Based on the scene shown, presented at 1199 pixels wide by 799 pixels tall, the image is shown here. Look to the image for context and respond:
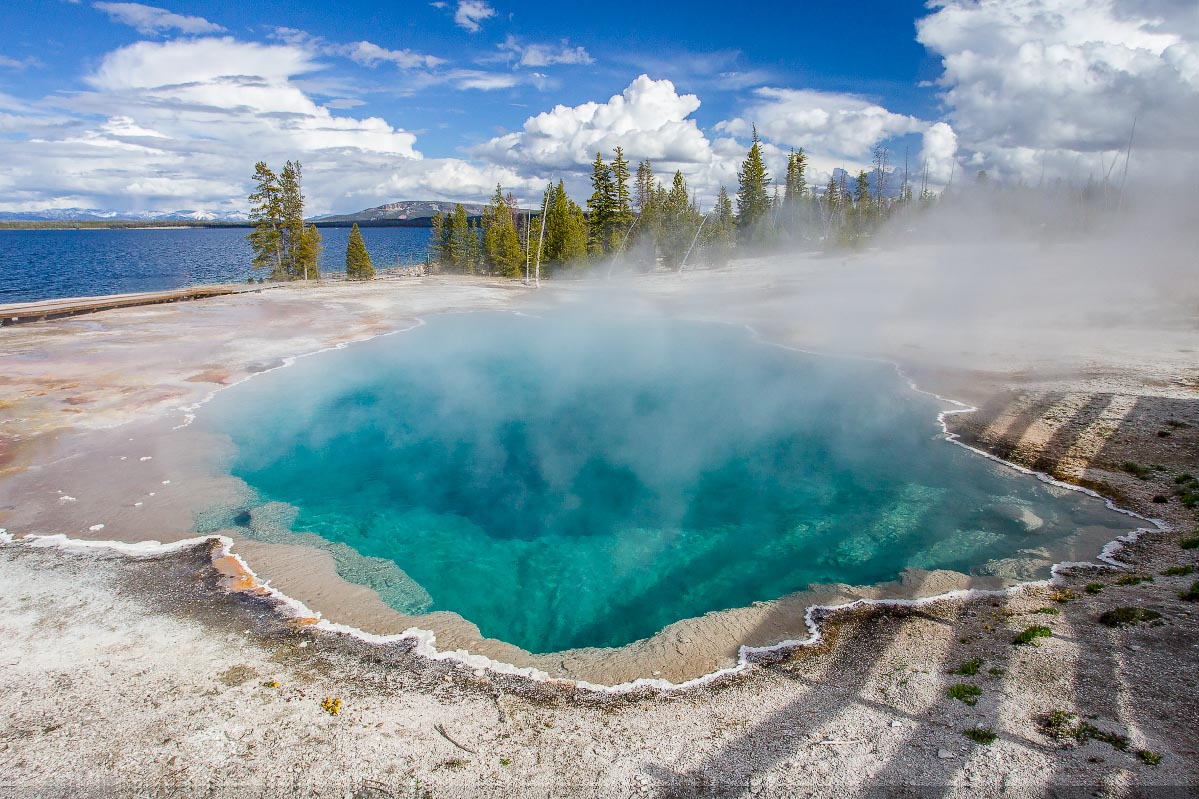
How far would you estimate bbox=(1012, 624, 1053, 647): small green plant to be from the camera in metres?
8.16

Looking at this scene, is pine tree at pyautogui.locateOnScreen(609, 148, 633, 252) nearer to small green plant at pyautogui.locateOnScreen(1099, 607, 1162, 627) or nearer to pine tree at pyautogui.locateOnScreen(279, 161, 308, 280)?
pine tree at pyautogui.locateOnScreen(279, 161, 308, 280)

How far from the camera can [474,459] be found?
17.1 m

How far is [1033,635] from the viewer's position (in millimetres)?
8258

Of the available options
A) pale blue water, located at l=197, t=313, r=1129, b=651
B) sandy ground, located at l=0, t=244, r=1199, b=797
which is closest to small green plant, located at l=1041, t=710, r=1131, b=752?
sandy ground, located at l=0, t=244, r=1199, b=797

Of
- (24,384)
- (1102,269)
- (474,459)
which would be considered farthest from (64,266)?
(1102,269)

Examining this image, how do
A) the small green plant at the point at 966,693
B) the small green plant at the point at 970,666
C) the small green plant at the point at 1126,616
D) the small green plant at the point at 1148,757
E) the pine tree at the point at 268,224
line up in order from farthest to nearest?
1. the pine tree at the point at 268,224
2. the small green plant at the point at 1126,616
3. the small green plant at the point at 970,666
4. the small green plant at the point at 966,693
5. the small green plant at the point at 1148,757

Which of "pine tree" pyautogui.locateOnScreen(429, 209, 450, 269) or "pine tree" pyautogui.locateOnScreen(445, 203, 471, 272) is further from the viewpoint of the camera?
"pine tree" pyautogui.locateOnScreen(429, 209, 450, 269)

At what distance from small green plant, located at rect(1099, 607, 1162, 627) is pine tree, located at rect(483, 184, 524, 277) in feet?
185

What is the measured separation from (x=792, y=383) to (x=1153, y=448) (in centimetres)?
1103

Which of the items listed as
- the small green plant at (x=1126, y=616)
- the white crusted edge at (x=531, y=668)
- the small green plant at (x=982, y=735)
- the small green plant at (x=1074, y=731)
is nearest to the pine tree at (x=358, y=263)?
the white crusted edge at (x=531, y=668)

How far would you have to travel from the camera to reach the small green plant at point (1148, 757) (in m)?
5.87

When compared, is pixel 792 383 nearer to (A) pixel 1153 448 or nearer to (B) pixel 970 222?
(A) pixel 1153 448

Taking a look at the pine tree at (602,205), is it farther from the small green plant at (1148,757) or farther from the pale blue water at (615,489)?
the small green plant at (1148,757)

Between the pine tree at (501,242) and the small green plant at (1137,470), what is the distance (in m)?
52.7
